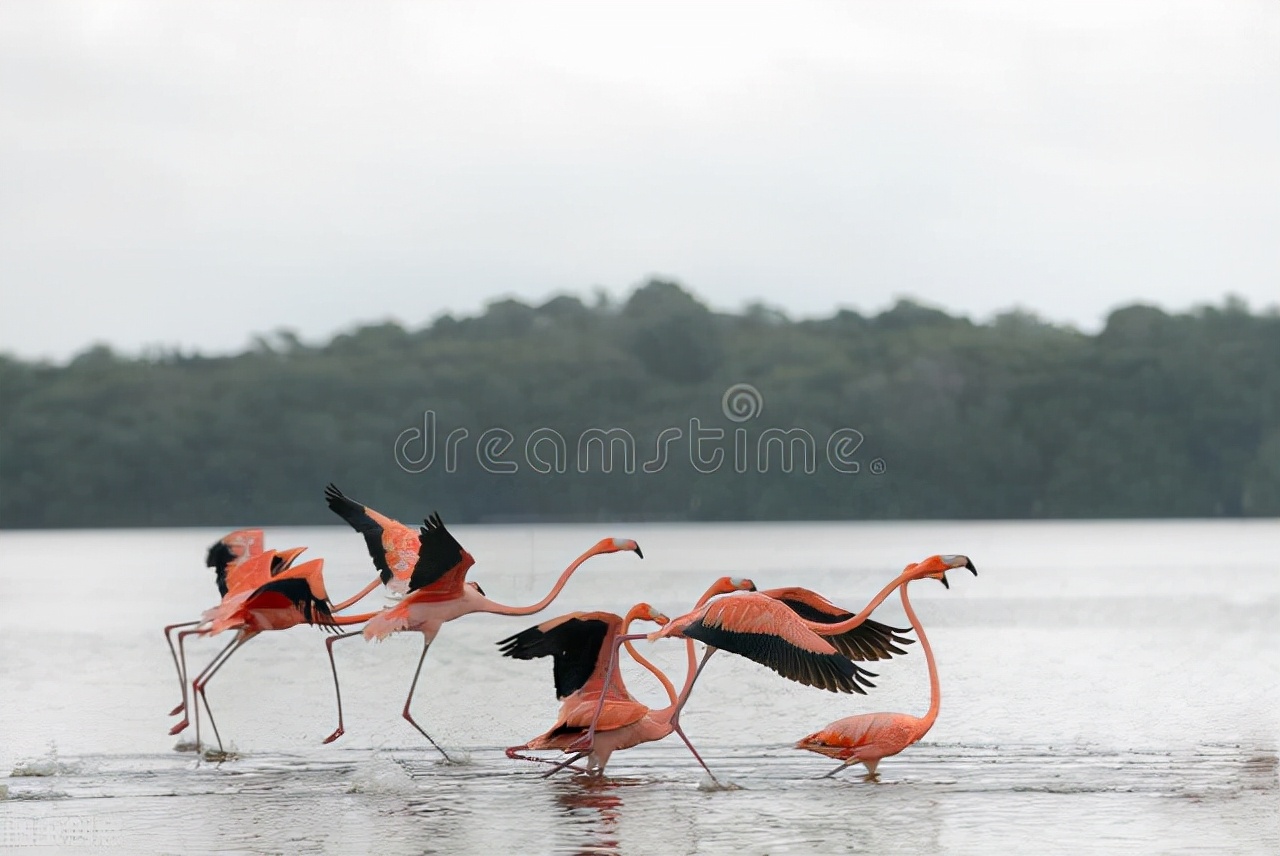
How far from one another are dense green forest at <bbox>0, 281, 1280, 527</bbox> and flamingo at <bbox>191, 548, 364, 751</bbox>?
53.5 m

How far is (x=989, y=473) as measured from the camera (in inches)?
2766

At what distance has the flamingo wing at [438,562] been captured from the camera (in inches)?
403

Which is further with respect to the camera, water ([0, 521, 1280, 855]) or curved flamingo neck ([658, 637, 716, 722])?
curved flamingo neck ([658, 637, 716, 722])

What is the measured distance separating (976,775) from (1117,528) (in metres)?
76.9

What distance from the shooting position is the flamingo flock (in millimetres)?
9547

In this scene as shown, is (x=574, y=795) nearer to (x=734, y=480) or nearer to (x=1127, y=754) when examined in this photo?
(x=1127, y=754)

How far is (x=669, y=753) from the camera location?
38.1ft

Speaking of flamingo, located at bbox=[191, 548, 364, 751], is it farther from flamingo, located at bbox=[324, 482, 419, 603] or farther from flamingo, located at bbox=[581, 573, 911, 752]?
flamingo, located at bbox=[581, 573, 911, 752]

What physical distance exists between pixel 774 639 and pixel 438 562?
7.30 ft

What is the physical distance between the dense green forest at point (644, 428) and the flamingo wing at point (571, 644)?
179 feet

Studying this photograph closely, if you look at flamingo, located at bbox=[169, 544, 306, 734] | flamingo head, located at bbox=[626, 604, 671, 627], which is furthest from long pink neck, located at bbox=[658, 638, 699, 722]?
flamingo, located at bbox=[169, 544, 306, 734]

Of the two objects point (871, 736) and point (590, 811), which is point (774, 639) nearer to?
point (871, 736)

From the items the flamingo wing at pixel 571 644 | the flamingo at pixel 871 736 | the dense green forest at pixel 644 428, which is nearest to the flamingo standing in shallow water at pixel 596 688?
the flamingo wing at pixel 571 644

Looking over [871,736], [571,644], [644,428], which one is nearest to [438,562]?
[571,644]
